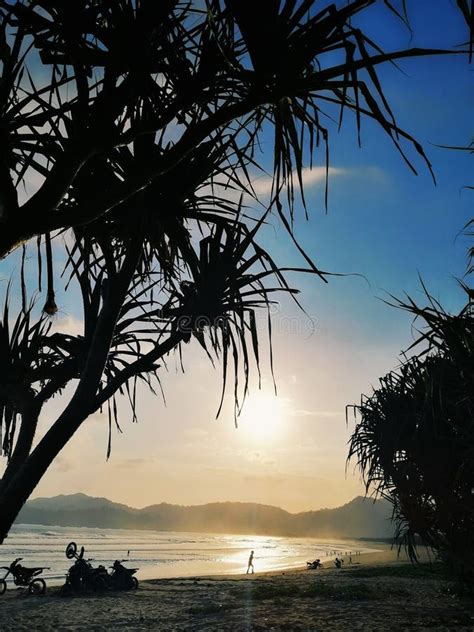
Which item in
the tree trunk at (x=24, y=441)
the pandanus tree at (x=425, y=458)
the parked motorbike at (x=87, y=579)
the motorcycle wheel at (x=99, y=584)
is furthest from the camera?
the motorcycle wheel at (x=99, y=584)

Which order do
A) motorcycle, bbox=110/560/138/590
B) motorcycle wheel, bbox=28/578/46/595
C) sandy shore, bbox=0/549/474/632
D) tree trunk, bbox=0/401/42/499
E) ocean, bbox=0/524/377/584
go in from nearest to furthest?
tree trunk, bbox=0/401/42/499 < sandy shore, bbox=0/549/474/632 < motorcycle wheel, bbox=28/578/46/595 < motorcycle, bbox=110/560/138/590 < ocean, bbox=0/524/377/584

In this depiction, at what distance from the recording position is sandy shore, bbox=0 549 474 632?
11.0 m

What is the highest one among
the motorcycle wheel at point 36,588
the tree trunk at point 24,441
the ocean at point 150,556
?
the tree trunk at point 24,441

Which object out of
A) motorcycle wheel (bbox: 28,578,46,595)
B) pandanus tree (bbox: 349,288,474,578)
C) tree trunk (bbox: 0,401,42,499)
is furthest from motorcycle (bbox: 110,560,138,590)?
tree trunk (bbox: 0,401,42,499)

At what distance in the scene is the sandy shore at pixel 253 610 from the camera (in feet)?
36.1

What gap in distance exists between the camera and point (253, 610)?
45.8ft

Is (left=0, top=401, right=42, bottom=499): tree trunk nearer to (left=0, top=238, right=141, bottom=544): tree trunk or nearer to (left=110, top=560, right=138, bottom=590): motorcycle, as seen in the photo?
(left=0, top=238, right=141, bottom=544): tree trunk

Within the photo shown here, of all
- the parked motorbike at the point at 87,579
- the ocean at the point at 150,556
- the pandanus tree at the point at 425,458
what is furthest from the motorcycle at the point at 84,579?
the pandanus tree at the point at 425,458

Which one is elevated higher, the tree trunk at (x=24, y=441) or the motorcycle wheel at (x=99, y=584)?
the tree trunk at (x=24, y=441)

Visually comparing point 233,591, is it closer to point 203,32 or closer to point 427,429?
point 427,429

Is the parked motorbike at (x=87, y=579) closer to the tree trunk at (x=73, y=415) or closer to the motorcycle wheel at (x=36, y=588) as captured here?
the motorcycle wheel at (x=36, y=588)

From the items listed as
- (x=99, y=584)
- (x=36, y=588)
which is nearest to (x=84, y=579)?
(x=99, y=584)

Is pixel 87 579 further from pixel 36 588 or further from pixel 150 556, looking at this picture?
pixel 150 556

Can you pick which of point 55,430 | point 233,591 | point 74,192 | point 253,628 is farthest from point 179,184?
point 233,591
